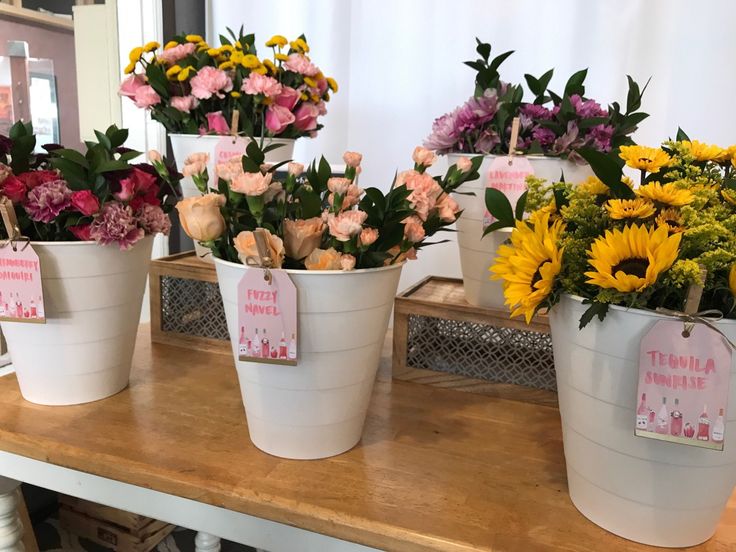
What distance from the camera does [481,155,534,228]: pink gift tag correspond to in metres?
0.91

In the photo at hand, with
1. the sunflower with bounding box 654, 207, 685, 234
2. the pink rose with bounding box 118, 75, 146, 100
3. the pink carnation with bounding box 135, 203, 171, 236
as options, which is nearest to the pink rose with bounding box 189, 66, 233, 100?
the pink rose with bounding box 118, 75, 146, 100

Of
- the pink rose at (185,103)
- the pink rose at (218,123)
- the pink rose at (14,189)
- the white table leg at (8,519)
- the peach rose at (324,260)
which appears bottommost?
the white table leg at (8,519)

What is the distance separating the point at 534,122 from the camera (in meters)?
0.95

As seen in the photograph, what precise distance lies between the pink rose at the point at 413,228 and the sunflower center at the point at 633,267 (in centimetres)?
22

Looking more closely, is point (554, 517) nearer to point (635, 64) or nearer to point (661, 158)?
point (661, 158)

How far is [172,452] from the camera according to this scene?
785 millimetres

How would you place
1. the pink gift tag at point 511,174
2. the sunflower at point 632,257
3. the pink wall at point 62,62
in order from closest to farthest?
the sunflower at point 632,257 → the pink gift tag at point 511,174 → the pink wall at point 62,62

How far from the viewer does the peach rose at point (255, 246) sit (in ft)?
2.20

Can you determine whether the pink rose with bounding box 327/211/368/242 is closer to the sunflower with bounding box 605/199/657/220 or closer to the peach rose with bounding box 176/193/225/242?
the peach rose with bounding box 176/193/225/242

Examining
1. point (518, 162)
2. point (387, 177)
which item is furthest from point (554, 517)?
point (387, 177)

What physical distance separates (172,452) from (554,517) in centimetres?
47

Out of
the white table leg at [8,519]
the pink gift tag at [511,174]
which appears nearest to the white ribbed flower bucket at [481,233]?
the pink gift tag at [511,174]

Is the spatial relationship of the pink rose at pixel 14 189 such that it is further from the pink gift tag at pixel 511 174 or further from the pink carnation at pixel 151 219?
the pink gift tag at pixel 511 174

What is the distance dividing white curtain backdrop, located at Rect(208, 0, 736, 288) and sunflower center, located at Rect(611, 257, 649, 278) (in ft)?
3.36
